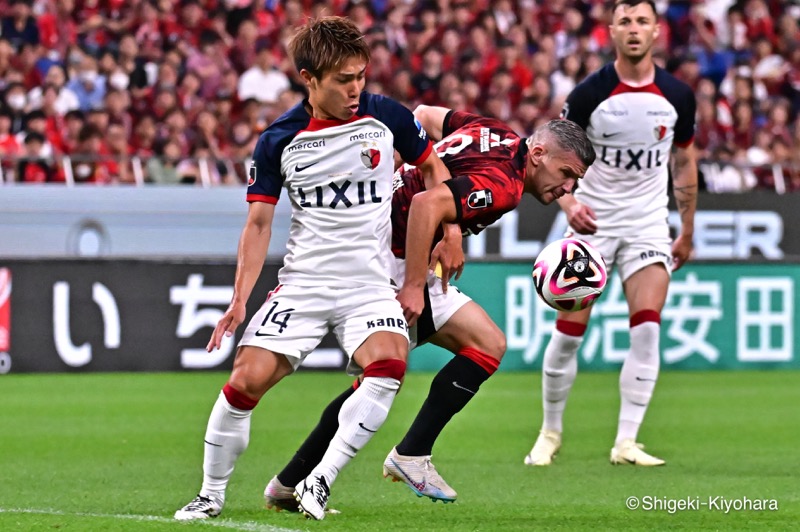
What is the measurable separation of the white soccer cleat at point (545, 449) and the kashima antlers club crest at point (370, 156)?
9.65 feet

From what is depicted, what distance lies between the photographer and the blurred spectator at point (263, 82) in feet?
56.2

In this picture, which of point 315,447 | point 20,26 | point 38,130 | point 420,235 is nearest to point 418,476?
point 315,447

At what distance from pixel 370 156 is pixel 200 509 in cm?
157

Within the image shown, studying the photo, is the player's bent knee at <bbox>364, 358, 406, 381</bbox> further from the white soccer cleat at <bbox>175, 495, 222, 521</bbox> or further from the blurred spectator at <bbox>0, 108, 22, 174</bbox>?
the blurred spectator at <bbox>0, 108, 22, 174</bbox>

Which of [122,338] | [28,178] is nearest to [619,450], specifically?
[122,338]

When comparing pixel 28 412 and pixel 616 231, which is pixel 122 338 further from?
pixel 616 231

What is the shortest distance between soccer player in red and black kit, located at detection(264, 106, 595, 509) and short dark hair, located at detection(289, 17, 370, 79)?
75 cm

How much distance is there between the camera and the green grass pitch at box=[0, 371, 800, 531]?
19.3ft

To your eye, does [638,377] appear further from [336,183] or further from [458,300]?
[336,183]

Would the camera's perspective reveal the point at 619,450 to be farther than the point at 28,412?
No

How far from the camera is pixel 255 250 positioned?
5648 mm

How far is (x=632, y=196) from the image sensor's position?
8438 millimetres

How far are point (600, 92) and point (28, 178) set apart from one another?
306 inches

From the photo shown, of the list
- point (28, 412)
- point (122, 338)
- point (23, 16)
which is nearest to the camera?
point (28, 412)
